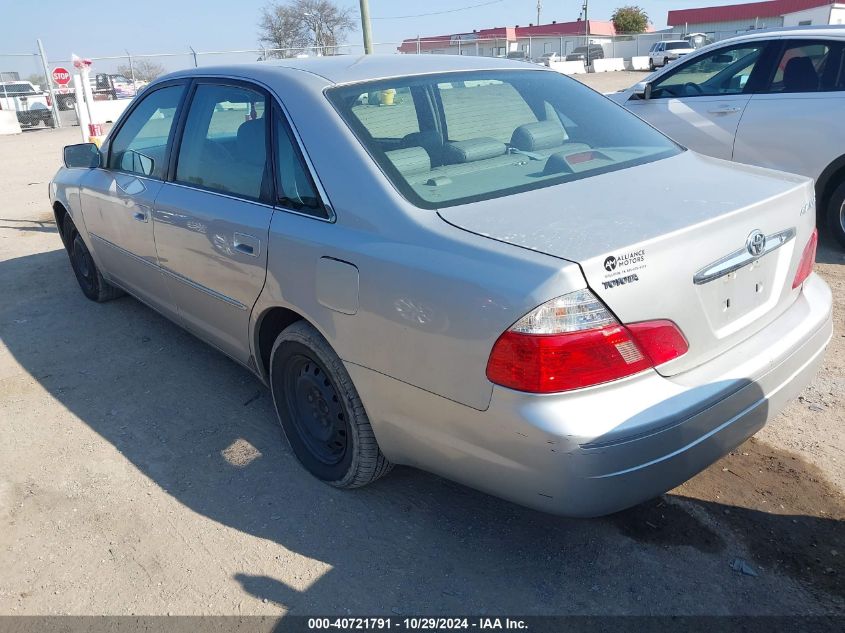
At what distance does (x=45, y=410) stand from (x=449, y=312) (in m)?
2.86

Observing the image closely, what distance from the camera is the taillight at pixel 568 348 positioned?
1916 millimetres

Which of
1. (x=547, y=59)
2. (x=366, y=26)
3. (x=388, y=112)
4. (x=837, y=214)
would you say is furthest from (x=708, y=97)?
(x=547, y=59)

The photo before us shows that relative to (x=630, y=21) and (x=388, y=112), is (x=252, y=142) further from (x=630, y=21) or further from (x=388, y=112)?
(x=630, y=21)

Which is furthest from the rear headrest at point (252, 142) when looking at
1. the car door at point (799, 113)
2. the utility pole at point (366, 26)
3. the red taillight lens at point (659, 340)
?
the utility pole at point (366, 26)

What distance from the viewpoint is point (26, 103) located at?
1006 inches

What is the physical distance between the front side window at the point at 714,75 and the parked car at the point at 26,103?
23.7 m

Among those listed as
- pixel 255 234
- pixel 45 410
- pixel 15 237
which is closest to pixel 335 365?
pixel 255 234

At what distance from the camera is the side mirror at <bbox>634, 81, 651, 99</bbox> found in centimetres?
618

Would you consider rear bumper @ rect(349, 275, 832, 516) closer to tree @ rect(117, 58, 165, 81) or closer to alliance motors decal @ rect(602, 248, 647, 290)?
alliance motors decal @ rect(602, 248, 647, 290)

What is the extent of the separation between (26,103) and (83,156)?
2531 cm

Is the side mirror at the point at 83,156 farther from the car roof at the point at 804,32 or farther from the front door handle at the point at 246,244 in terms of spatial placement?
the car roof at the point at 804,32

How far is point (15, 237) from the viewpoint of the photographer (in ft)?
26.2

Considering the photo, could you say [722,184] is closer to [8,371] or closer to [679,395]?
[679,395]

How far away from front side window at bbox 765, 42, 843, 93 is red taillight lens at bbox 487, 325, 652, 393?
465 cm
